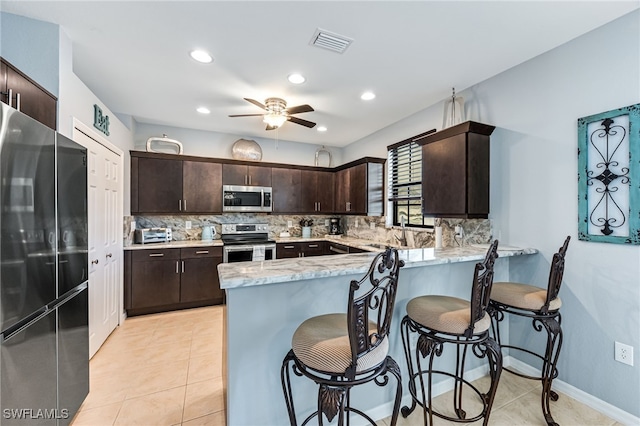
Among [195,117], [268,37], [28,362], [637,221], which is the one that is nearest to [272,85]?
[268,37]

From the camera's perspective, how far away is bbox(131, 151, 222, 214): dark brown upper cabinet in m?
3.86

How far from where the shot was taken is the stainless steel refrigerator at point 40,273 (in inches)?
47.4

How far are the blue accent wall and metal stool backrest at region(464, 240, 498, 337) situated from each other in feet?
9.74

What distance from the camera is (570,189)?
6.82 ft

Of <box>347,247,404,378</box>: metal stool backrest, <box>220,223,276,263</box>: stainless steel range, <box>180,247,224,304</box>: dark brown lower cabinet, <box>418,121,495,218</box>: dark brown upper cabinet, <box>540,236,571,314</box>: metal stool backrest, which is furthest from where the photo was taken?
<box>220,223,276,263</box>: stainless steel range

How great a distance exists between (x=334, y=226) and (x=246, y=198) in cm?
182

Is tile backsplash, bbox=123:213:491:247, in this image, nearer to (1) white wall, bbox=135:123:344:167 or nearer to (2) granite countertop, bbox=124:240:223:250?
(2) granite countertop, bbox=124:240:223:250

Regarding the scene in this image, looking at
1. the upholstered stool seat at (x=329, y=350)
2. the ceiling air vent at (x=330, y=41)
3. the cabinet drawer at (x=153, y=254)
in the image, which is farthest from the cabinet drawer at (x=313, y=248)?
the upholstered stool seat at (x=329, y=350)

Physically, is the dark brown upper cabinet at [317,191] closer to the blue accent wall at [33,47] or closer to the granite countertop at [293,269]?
the granite countertop at [293,269]

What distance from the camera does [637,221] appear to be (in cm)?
173

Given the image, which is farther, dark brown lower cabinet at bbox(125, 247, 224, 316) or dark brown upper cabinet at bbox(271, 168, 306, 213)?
dark brown upper cabinet at bbox(271, 168, 306, 213)

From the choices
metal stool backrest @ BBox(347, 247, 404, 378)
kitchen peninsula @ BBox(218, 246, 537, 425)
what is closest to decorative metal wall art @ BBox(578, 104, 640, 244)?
kitchen peninsula @ BBox(218, 246, 537, 425)

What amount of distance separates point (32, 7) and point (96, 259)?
2017mm

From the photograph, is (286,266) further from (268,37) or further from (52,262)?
(268,37)
